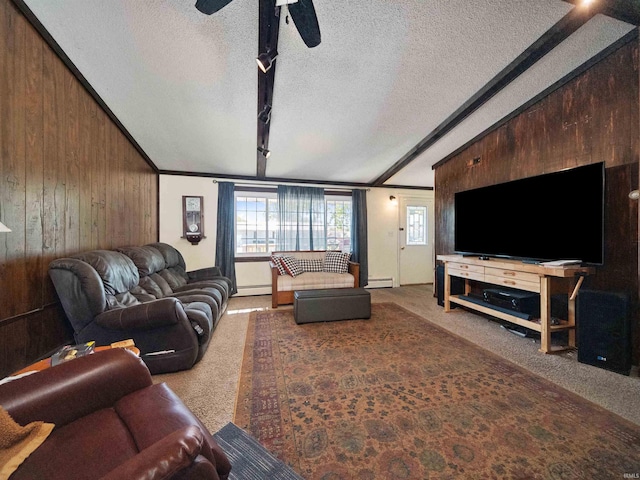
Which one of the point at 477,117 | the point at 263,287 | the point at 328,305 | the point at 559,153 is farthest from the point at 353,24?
the point at 263,287

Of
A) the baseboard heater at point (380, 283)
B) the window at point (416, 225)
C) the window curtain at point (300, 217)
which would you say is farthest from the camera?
the window at point (416, 225)

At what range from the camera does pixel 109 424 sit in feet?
2.79

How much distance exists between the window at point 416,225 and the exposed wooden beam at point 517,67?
214 centimetres

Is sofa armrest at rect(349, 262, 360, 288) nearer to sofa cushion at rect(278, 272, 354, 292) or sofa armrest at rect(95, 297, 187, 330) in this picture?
sofa cushion at rect(278, 272, 354, 292)

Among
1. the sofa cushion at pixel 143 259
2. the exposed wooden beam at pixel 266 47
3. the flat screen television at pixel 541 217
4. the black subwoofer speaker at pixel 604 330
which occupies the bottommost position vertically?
the black subwoofer speaker at pixel 604 330

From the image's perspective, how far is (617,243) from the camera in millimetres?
1998

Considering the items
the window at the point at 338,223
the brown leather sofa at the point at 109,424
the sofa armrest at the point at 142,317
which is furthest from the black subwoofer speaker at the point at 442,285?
the brown leather sofa at the point at 109,424

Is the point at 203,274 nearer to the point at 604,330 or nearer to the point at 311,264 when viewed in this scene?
the point at 311,264

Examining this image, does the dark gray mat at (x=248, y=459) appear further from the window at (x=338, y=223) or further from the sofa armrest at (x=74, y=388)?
the window at (x=338, y=223)

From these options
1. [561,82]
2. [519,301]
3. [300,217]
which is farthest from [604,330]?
[300,217]

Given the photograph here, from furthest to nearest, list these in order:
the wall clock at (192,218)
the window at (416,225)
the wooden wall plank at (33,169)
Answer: the window at (416,225) → the wall clock at (192,218) → the wooden wall plank at (33,169)

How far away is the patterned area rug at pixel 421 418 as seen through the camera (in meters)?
1.12

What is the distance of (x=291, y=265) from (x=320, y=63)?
9.38ft

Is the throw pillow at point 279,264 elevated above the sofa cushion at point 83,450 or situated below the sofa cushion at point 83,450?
above
